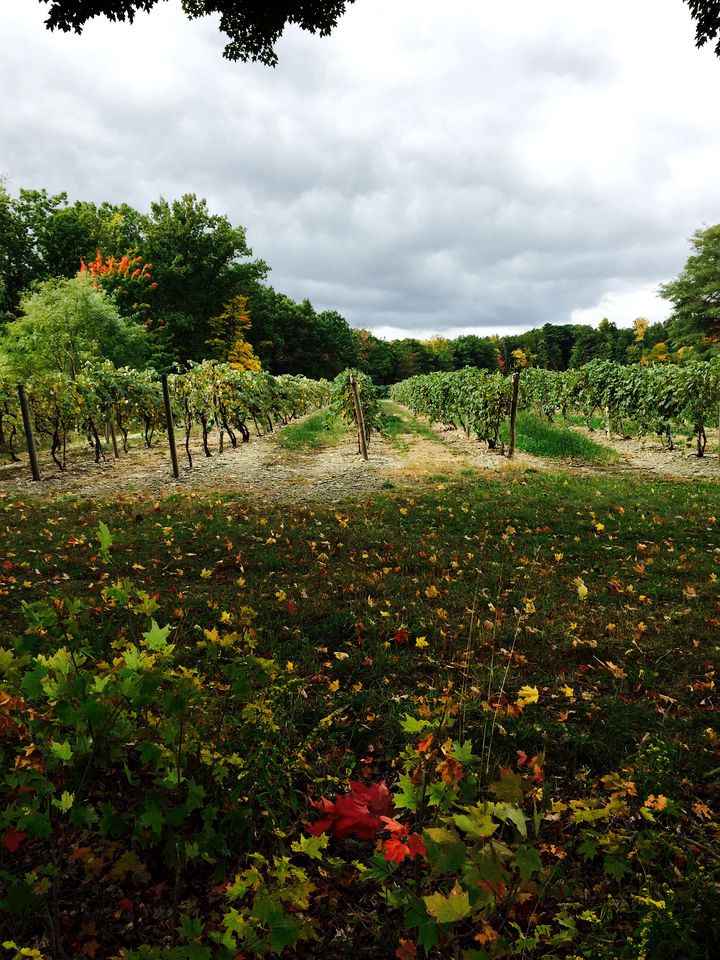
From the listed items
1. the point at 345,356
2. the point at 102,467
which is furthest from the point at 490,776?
the point at 345,356

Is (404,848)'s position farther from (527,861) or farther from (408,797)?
(527,861)

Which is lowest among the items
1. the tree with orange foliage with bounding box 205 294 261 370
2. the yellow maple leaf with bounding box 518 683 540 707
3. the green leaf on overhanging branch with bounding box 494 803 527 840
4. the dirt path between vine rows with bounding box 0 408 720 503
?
the yellow maple leaf with bounding box 518 683 540 707

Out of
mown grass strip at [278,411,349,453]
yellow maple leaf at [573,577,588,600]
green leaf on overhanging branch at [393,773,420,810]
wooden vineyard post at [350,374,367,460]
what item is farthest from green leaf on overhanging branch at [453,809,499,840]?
mown grass strip at [278,411,349,453]

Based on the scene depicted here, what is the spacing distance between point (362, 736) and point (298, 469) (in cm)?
987

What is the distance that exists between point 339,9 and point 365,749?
7498 millimetres

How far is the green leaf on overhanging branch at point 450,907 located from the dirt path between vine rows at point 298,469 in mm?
7689

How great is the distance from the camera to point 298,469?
40.8 ft

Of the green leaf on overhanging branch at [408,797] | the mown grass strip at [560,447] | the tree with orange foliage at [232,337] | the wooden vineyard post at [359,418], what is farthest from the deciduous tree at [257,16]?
the tree with orange foliage at [232,337]

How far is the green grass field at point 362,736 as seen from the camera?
4.88ft

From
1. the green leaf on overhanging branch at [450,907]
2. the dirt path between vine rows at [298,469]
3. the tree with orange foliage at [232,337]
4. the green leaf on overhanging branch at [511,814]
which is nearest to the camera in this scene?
the green leaf on overhanging branch at [450,907]

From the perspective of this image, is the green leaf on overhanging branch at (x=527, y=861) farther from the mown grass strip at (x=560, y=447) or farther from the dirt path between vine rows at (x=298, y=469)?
the mown grass strip at (x=560, y=447)

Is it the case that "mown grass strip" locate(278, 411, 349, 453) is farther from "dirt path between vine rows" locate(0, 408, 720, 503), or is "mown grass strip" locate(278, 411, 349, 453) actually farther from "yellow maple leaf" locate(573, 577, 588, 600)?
"yellow maple leaf" locate(573, 577, 588, 600)

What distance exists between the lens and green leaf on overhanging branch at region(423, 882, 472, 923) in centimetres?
112

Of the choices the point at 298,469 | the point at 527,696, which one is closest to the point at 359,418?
the point at 298,469
